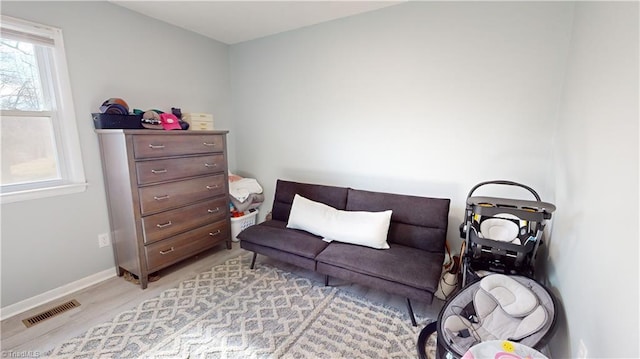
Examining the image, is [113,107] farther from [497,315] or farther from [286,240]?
[497,315]

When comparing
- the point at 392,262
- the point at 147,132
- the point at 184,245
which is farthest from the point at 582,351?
the point at 147,132

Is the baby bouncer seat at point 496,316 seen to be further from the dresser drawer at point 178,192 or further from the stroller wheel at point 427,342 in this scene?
the dresser drawer at point 178,192

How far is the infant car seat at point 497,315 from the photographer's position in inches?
52.1

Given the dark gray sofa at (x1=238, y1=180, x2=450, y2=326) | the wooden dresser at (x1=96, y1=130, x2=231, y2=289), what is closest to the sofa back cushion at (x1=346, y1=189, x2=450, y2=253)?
the dark gray sofa at (x1=238, y1=180, x2=450, y2=326)

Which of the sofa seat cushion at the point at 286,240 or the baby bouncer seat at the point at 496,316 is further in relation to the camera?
the sofa seat cushion at the point at 286,240

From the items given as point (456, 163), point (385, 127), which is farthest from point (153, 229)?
point (456, 163)

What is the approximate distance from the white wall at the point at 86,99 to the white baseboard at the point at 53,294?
3 centimetres

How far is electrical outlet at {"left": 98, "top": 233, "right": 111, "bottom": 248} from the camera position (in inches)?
95.5

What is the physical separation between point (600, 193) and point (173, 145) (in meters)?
2.76

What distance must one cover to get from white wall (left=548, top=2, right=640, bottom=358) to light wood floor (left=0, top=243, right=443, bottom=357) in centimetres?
92

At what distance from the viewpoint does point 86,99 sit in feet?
7.32

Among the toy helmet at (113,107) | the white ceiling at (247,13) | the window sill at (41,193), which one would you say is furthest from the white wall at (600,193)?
the window sill at (41,193)

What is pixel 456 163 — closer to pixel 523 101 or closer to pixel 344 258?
pixel 523 101

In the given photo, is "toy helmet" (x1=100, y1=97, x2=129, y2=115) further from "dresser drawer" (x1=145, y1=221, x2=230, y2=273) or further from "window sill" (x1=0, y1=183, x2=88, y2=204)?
"dresser drawer" (x1=145, y1=221, x2=230, y2=273)
